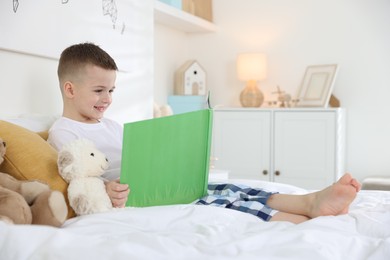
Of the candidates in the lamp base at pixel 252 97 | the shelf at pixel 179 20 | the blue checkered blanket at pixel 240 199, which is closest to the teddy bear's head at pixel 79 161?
the blue checkered blanket at pixel 240 199

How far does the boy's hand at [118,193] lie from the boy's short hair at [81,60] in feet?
1.69

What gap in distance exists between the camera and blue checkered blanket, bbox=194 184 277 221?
1439mm

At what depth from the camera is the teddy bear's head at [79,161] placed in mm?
1329

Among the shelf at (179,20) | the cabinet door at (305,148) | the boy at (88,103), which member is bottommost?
the cabinet door at (305,148)

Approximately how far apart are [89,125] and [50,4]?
23.1 inches

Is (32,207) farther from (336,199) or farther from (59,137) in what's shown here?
(336,199)

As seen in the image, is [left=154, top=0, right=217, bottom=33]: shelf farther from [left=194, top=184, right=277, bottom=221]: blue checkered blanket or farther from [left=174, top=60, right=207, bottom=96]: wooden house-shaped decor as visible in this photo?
[left=194, top=184, right=277, bottom=221]: blue checkered blanket

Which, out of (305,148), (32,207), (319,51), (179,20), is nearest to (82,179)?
(32,207)

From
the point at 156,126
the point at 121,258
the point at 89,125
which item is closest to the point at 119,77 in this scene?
the point at 89,125

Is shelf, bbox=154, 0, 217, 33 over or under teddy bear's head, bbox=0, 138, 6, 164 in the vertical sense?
over

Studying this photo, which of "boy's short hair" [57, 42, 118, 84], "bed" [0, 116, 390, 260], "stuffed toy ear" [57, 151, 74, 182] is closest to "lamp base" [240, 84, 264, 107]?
"boy's short hair" [57, 42, 118, 84]

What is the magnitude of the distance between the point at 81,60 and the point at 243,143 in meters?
2.11

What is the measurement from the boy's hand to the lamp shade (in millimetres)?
2647

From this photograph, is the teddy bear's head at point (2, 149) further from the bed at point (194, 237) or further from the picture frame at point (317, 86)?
the picture frame at point (317, 86)
